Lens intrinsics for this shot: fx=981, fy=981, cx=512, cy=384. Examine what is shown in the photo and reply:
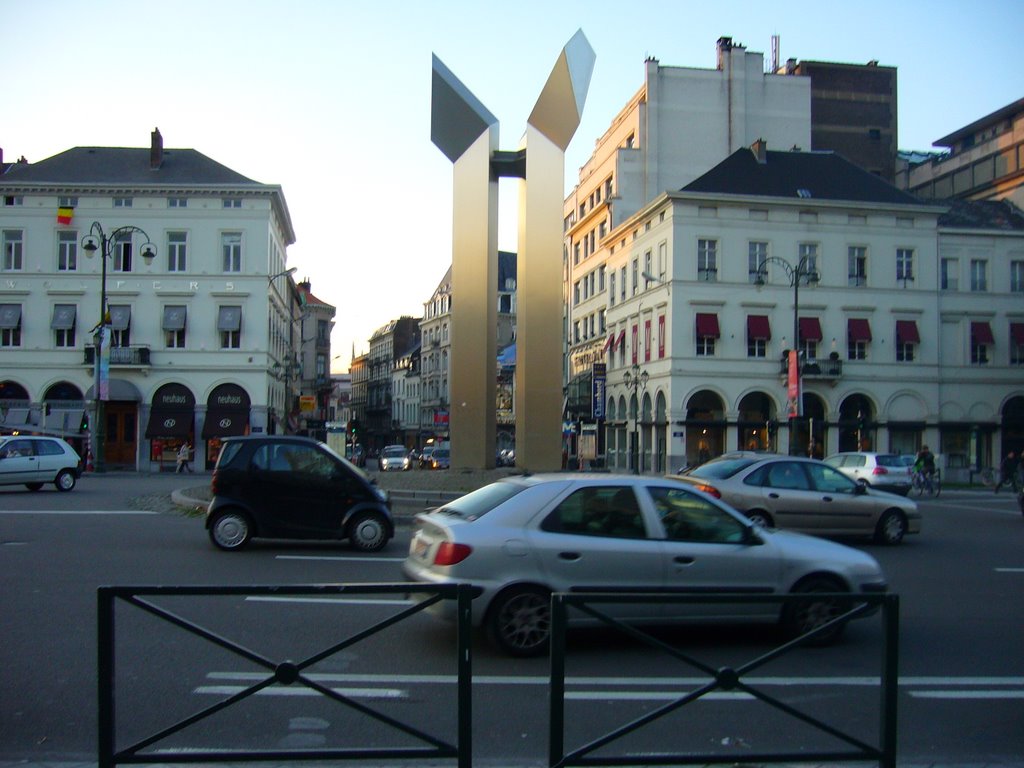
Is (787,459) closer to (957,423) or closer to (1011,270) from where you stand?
(957,423)

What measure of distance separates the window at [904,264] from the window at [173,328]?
39.4m

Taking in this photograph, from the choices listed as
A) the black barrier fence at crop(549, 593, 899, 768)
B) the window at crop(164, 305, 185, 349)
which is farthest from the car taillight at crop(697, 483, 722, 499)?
the window at crop(164, 305, 185, 349)

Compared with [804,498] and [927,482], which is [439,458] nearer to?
[927,482]

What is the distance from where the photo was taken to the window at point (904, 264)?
54.5 metres

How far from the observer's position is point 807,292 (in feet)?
175

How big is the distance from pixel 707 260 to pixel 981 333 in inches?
642

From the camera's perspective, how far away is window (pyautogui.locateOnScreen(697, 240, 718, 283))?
5300cm

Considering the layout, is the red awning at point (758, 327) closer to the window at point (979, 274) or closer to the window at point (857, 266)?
the window at point (857, 266)

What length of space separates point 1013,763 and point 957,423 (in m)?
53.1

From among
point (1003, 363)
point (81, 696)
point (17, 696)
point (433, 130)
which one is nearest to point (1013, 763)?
point (81, 696)

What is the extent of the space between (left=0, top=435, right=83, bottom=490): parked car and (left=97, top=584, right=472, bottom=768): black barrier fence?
2421 cm

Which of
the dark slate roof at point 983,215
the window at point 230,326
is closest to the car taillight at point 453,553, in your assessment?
the window at point 230,326

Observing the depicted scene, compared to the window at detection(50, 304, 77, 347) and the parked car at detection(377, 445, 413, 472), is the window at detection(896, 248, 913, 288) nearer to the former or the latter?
the parked car at detection(377, 445, 413, 472)

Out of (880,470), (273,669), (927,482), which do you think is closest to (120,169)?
(880,470)
